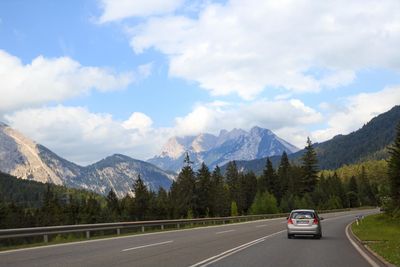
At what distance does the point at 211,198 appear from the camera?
88.3 m

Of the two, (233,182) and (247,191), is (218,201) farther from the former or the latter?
(247,191)

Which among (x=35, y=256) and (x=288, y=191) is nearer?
(x=35, y=256)

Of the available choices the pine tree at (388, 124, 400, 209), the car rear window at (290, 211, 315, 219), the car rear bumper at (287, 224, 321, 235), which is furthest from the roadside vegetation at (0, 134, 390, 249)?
the car rear bumper at (287, 224, 321, 235)

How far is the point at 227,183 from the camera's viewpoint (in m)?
139

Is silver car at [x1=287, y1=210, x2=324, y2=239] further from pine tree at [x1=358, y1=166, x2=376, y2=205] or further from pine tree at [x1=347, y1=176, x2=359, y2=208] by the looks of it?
pine tree at [x1=358, y1=166, x2=376, y2=205]

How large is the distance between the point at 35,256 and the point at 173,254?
4219 mm

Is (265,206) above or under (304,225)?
above

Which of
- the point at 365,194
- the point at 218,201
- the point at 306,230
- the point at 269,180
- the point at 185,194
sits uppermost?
the point at 269,180

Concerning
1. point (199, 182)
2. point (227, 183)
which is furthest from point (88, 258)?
point (227, 183)

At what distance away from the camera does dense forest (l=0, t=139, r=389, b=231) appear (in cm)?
7450

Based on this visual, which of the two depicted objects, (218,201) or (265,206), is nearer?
(218,201)

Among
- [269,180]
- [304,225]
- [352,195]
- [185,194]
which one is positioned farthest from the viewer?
[352,195]

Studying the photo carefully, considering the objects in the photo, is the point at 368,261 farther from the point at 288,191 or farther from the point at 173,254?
the point at 288,191

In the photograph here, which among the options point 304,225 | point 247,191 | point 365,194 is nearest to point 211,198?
point 247,191
